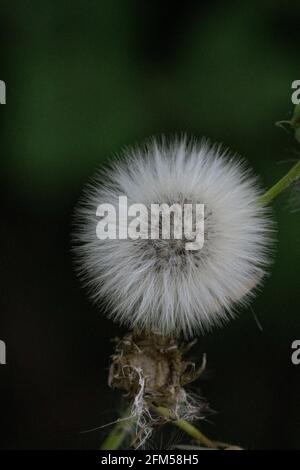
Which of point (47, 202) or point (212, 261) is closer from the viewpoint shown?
point (212, 261)

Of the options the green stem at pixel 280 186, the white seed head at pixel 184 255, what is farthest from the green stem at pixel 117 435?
the green stem at pixel 280 186

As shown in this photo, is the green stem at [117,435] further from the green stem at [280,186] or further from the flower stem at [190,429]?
the green stem at [280,186]

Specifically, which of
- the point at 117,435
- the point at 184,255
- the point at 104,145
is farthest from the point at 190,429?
the point at 104,145

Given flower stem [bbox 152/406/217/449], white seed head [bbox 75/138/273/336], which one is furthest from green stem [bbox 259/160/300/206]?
flower stem [bbox 152/406/217/449]

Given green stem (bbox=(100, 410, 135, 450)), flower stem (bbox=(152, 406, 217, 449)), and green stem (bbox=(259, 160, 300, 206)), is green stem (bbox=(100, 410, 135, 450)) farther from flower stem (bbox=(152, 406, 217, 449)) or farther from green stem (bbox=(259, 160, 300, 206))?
green stem (bbox=(259, 160, 300, 206))

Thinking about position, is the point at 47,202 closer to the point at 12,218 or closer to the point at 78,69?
the point at 12,218

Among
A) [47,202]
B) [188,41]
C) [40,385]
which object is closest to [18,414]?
[40,385]

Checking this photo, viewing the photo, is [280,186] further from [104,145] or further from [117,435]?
[117,435]
